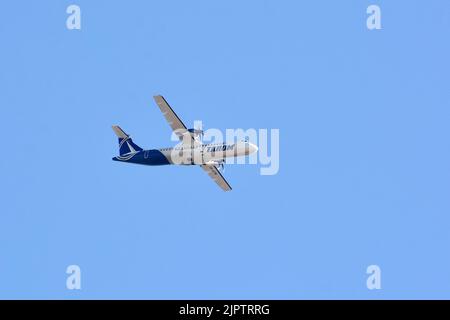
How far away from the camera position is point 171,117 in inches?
2549

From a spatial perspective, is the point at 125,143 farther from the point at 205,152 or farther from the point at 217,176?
the point at 205,152

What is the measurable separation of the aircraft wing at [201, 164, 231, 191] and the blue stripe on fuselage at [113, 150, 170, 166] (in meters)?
4.51

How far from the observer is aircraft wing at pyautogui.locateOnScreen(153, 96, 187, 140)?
6419 centimetres

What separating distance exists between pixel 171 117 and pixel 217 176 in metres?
8.03

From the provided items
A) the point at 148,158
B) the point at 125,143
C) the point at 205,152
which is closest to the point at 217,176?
the point at 205,152

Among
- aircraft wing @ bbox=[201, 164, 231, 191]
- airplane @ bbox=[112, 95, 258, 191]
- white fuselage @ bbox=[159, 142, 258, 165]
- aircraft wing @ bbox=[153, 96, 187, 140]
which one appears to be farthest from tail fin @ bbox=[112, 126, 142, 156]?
aircraft wing @ bbox=[201, 164, 231, 191]

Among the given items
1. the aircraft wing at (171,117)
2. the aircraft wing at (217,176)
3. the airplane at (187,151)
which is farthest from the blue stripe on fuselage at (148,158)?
the aircraft wing at (217,176)

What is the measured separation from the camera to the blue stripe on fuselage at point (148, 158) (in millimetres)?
66500

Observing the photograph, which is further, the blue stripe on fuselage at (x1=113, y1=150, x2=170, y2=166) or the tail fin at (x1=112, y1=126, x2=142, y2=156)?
the tail fin at (x1=112, y1=126, x2=142, y2=156)

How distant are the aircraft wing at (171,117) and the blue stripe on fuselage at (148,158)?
2.52 meters

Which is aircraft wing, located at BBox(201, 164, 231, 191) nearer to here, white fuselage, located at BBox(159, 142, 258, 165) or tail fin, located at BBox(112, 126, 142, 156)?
white fuselage, located at BBox(159, 142, 258, 165)
